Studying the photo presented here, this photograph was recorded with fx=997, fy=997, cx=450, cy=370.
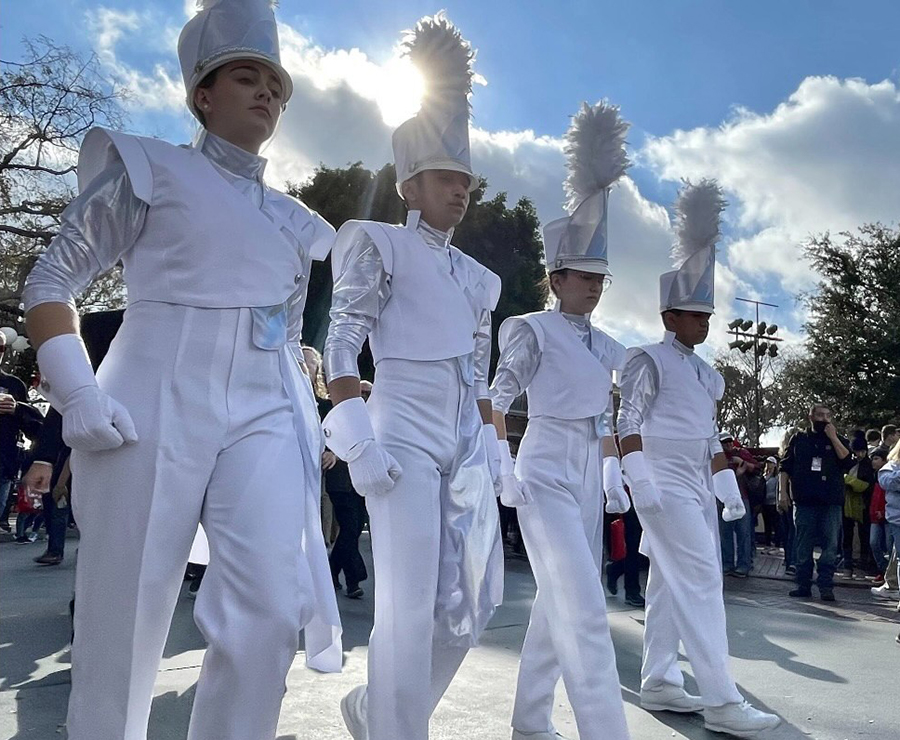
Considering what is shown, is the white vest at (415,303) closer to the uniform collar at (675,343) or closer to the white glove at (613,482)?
the white glove at (613,482)

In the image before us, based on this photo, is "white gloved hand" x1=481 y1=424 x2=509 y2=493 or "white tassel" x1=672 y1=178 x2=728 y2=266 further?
"white tassel" x1=672 y1=178 x2=728 y2=266

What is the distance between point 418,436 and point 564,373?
4.31 ft

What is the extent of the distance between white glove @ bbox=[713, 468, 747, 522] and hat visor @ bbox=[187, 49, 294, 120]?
3.57 m

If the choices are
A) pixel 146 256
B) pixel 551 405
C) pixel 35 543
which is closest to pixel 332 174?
pixel 35 543

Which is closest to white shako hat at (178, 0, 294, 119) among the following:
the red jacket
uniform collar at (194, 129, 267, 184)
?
uniform collar at (194, 129, 267, 184)

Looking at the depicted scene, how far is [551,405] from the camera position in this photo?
172 inches

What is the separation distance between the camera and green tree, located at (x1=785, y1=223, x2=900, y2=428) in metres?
28.0

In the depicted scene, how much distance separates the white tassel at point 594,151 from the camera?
15.9 feet

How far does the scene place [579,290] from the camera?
15.5 ft

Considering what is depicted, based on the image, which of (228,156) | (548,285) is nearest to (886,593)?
(548,285)

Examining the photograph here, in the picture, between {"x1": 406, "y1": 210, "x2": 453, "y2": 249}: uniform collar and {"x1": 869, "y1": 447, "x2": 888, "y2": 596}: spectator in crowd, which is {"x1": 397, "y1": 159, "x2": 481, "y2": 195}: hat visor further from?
{"x1": 869, "y1": 447, "x2": 888, "y2": 596}: spectator in crowd

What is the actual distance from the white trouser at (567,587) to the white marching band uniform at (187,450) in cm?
141

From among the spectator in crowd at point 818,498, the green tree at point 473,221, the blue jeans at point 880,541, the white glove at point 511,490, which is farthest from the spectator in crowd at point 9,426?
the green tree at point 473,221

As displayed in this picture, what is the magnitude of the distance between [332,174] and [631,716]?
22.4m
